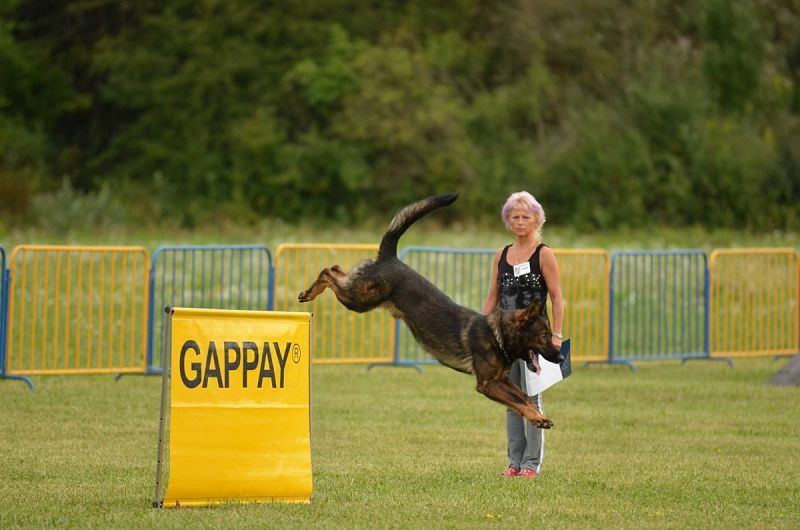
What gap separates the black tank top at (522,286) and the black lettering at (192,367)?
2306 millimetres

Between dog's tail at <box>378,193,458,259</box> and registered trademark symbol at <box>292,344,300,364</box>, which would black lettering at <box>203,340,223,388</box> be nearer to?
registered trademark symbol at <box>292,344,300,364</box>

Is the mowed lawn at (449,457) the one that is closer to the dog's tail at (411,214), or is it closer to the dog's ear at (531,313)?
the dog's ear at (531,313)

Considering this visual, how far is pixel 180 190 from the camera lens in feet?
146

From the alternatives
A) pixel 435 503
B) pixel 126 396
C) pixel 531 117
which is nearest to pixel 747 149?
pixel 531 117

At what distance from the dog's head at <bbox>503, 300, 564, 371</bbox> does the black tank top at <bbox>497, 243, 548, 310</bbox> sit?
507 mm

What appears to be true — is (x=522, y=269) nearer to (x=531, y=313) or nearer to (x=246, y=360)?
(x=531, y=313)

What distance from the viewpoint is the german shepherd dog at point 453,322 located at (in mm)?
7480

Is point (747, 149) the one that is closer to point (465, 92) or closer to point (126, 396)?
point (465, 92)

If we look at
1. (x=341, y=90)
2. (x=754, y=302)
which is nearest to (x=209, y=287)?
(x=754, y=302)

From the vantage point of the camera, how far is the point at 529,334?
7.46m

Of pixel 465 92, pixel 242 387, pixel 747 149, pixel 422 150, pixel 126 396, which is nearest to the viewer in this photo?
pixel 242 387

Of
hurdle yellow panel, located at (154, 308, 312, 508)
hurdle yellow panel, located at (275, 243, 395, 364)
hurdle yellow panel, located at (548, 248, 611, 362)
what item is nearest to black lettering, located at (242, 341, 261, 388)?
hurdle yellow panel, located at (154, 308, 312, 508)

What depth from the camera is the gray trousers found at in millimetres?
8281

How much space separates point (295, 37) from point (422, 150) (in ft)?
20.8
